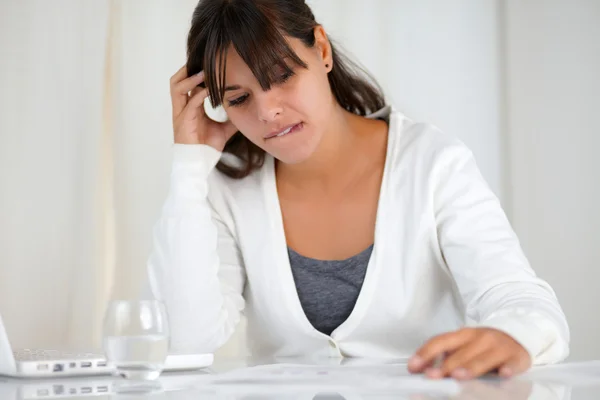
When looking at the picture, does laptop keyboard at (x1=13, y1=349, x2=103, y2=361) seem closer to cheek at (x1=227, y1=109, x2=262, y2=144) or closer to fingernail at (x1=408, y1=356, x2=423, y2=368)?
fingernail at (x1=408, y1=356, x2=423, y2=368)

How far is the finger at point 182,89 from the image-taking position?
70.4 inches

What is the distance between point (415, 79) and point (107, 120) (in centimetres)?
111

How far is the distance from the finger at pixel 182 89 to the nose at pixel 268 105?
25 cm

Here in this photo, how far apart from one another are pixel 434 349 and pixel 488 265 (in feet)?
1.64

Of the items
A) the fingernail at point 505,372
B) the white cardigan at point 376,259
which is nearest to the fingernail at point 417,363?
the fingernail at point 505,372

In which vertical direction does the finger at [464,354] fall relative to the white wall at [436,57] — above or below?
below

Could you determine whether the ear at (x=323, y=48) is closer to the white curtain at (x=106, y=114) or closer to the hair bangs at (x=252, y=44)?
the hair bangs at (x=252, y=44)

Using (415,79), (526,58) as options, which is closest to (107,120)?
(415,79)

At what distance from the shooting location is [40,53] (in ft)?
8.63

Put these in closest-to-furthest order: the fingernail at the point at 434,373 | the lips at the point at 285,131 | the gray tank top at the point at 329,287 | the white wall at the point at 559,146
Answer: the fingernail at the point at 434,373 → the lips at the point at 285,131 → the gray tank top at the point at 329,287 → the white wall at the point at 559,146

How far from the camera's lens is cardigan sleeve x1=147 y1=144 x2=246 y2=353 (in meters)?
1.71

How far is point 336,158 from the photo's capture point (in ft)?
6.15

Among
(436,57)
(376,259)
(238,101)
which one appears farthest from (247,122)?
(436,57)

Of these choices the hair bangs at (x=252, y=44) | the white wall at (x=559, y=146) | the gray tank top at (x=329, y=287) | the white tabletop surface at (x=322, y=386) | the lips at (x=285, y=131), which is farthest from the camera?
the white wall at (x=559, y=146)
